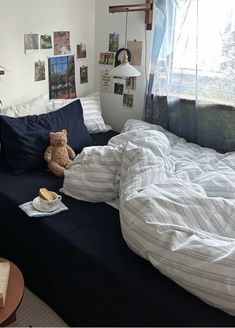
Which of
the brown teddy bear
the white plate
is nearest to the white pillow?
the brown teddy bear

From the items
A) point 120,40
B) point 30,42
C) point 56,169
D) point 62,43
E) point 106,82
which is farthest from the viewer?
point 106,82

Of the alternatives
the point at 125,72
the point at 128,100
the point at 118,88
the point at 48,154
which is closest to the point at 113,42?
the point at 118,88

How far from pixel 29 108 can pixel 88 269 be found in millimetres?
1366

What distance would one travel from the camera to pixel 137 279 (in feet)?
3.61

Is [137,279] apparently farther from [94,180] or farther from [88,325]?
[94,180]

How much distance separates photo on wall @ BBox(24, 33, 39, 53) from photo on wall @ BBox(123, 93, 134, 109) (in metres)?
0.84

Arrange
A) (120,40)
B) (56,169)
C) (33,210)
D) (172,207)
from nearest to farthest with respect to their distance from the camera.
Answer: (172,207) → (33,210) → (56,169) → (120,40)

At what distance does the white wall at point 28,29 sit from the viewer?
2105 millimetres

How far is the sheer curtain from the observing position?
81.2 inches

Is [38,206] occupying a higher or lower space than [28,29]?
lower

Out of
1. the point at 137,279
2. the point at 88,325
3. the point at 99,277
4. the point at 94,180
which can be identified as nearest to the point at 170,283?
the point at 137,279

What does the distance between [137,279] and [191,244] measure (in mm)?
244

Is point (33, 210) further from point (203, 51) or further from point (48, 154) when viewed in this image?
point (203, 51)

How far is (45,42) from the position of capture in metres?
2.35
